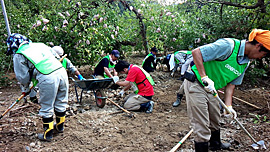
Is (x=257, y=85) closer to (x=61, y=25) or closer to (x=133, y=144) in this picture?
(x=133, y=144)

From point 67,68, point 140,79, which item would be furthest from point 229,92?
point 67,68

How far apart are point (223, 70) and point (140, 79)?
7.57 ft

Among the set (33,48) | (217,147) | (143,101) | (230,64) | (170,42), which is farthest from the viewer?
(170,42)

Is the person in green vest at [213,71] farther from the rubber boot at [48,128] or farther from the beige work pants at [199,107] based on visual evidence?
the rubber boot at [48,128]

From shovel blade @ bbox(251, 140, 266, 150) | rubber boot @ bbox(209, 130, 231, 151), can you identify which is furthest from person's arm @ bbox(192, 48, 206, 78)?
shovel blade @ bbox(251, 140, 266, 150)

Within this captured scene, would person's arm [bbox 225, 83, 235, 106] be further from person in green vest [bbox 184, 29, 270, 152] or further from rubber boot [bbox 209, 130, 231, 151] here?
rubber boot [bbox 209, 130, 231, 151]

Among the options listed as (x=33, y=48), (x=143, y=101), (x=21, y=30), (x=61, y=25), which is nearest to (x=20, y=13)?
(x=21, y=30)

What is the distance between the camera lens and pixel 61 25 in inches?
251

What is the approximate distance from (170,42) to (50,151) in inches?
246

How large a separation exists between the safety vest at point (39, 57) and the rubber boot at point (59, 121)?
0.76 meters

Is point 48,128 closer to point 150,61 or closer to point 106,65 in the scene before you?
point 106,65

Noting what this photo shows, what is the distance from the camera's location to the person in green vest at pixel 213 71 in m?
2.28

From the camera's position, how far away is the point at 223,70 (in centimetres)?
247

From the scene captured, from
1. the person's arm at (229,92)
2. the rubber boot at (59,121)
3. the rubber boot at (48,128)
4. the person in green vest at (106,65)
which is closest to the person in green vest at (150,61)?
the person in green vest at (106,65)
